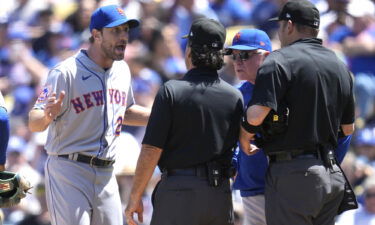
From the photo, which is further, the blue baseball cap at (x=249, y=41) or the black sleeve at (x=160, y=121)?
the blue baseball cap at (x=249, y=41)

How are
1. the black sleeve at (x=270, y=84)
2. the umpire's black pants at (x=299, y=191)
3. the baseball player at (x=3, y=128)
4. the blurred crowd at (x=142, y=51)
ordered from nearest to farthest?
the black sleeve at (x=270, y=84) → the umpire's black pants at (x=299, y=191) → the baseball player at (x=3, y=128) → the blurred crowd at (x=142, y=51)

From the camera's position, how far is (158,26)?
10.4 meters

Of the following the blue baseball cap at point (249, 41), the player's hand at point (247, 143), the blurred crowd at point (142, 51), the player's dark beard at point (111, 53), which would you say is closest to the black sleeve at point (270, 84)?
the player's hand at point (247, 143)

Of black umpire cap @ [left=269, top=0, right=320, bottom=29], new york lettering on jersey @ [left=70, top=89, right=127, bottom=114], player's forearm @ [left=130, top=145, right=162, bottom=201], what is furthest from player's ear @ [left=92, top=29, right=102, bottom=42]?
black umpire cap @ [left=269, top=0, right=320, bottom=29]

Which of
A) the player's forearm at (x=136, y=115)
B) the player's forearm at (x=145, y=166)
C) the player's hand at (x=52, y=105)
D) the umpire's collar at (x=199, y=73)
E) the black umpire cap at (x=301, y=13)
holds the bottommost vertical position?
the player's forearm at (x=136, y=115)

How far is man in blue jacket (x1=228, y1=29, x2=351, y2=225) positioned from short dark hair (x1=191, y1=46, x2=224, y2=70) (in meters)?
0.57

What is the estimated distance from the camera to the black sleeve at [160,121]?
5039 millimetres

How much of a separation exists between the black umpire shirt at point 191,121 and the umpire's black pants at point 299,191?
43cm

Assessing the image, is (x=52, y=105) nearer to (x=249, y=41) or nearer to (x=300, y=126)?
(x=249, y=41)

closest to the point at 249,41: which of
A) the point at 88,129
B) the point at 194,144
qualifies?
the point at 194,144

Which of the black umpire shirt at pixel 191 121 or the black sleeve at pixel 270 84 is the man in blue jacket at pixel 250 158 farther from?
the black sleeve at pixel 270 84

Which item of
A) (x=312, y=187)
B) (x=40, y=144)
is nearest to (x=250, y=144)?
(x=312, y=187)

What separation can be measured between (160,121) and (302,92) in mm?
909

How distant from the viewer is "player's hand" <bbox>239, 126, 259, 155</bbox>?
5168 mm
